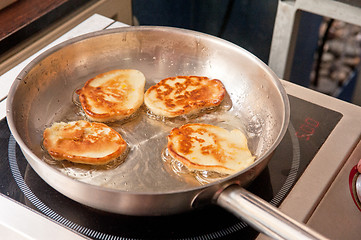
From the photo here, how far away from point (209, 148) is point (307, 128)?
22 cm

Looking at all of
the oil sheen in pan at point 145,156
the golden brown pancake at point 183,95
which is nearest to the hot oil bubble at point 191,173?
the oil sheen in pan at point 145,156

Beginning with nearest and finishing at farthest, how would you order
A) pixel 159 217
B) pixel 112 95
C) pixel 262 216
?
1. pixel 262 216
2. pixel 159 217
3. pixel 112 95

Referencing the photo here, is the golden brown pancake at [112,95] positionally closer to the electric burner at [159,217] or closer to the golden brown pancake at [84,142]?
the golden brown pancake at [84,142]

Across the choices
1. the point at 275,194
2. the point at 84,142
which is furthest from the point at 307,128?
the point at 84,142

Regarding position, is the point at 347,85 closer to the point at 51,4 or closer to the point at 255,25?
the point at 255,25

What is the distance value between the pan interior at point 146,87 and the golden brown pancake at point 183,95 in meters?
0.02

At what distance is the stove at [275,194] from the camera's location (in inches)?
26.0

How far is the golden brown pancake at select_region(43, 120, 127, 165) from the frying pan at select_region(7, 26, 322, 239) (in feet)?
0.08

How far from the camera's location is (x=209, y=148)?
77 centimetres

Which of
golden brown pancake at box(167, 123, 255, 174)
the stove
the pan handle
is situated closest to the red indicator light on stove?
the stove

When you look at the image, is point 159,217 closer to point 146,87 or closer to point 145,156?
point 145,156

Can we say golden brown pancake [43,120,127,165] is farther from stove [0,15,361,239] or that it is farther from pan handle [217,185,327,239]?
pan handle [217,185,327,239]

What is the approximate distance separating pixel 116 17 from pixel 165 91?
554 millimetres

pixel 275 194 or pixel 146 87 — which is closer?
pixel 275 194
